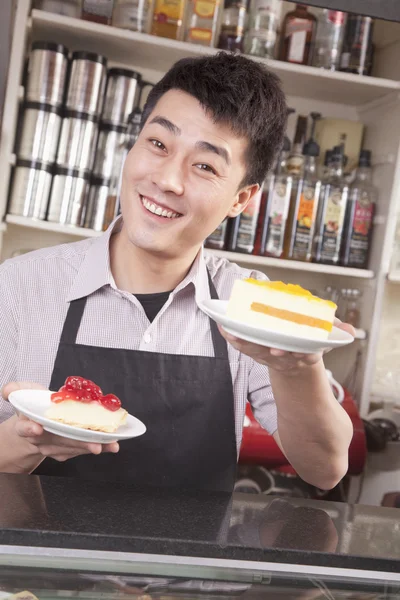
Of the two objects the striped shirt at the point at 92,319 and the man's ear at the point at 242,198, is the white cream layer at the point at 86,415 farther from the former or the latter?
the man's ear at the point at 242,198

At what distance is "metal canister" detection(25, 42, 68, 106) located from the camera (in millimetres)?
2225

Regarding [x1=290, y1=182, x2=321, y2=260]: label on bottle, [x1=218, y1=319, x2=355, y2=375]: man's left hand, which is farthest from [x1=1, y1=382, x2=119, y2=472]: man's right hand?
[x1=290, y1=182, x2=321, y2=260]: label on bottle

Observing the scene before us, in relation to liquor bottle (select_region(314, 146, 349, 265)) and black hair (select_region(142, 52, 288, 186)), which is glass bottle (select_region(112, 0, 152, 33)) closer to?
liquor bottle (select_region(314, 146, 349, 265))

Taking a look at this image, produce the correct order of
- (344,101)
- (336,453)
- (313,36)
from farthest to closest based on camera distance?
(344,101)
(313,36)
(336,453)

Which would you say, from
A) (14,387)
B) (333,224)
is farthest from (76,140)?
(14,387)

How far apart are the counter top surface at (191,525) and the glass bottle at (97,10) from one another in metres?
1.70

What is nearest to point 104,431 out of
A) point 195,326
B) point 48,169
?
point 195,326

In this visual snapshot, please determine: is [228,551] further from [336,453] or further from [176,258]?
[176,258]

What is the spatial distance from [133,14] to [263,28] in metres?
0.41

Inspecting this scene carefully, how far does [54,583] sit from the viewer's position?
0.81 m

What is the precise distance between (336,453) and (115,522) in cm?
53

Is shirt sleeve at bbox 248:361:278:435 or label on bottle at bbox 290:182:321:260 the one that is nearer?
shirt sleeve at bbox 248:361:278:435

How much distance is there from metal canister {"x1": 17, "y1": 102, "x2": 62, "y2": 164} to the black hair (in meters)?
A: 0.88

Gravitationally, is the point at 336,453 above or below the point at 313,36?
below
